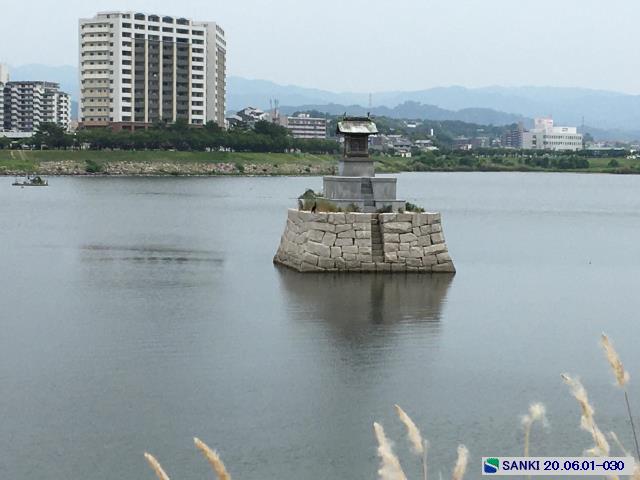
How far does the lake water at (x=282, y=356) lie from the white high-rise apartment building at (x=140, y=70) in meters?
116

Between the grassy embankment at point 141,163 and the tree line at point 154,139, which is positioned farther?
the tree line at point 154,139

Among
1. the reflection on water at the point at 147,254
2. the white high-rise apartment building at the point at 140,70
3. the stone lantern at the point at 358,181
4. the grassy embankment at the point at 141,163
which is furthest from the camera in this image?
the white high-rise apartment building at the point at 140,70

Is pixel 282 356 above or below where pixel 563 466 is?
below

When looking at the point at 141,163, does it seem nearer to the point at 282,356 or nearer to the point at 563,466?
the point at 282,356

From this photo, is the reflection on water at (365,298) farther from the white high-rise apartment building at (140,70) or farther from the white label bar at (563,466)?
the white high-rise apartment building at (140,70)

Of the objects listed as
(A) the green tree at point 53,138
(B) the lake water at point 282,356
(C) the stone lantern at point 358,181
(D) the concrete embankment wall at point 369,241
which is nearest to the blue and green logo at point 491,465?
(B) the lake water at point 282,356

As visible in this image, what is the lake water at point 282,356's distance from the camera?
1709cm

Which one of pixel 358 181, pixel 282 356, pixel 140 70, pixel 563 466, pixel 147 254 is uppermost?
pixel 140 70

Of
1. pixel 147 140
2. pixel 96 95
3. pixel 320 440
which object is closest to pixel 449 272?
pixel 320 440

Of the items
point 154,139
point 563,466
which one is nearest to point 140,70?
point 154,139

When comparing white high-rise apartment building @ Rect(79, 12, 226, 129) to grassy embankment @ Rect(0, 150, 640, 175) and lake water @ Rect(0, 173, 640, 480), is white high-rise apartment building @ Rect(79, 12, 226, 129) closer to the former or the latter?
grassy embankment @ Rect(0, 150, 640, 175)

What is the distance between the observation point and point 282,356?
77.7 feet

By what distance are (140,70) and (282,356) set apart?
477 ft

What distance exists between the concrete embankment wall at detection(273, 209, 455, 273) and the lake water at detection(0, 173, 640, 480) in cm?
63
